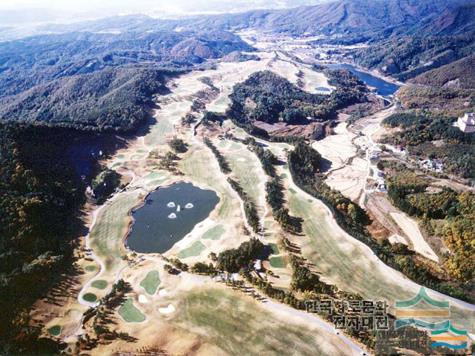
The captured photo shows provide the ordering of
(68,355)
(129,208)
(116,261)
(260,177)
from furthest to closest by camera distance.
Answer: (260,177)
(129,208)
(116,261)
(68,355)

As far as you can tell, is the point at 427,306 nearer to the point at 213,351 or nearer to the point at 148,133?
the point at 213,351

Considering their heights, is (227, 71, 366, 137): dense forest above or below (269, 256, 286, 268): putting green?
above

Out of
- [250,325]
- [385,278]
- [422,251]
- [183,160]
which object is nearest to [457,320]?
[385,278]

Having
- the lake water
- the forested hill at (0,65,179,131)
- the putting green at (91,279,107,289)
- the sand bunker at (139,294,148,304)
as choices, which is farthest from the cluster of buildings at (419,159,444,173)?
the forested hill at (0,65,179,131)

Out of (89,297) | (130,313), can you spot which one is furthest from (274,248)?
(89,297)

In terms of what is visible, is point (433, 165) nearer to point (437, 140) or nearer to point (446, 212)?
point (437, 140)

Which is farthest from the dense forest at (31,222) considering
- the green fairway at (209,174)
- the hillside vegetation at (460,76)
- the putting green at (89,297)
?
the hillside vegetation at (460,76)

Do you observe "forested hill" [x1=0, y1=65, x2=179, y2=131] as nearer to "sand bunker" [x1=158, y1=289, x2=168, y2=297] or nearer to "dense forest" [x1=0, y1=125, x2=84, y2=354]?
"dense forest" [x1=0, y1=125, x2=84, y2=354]
